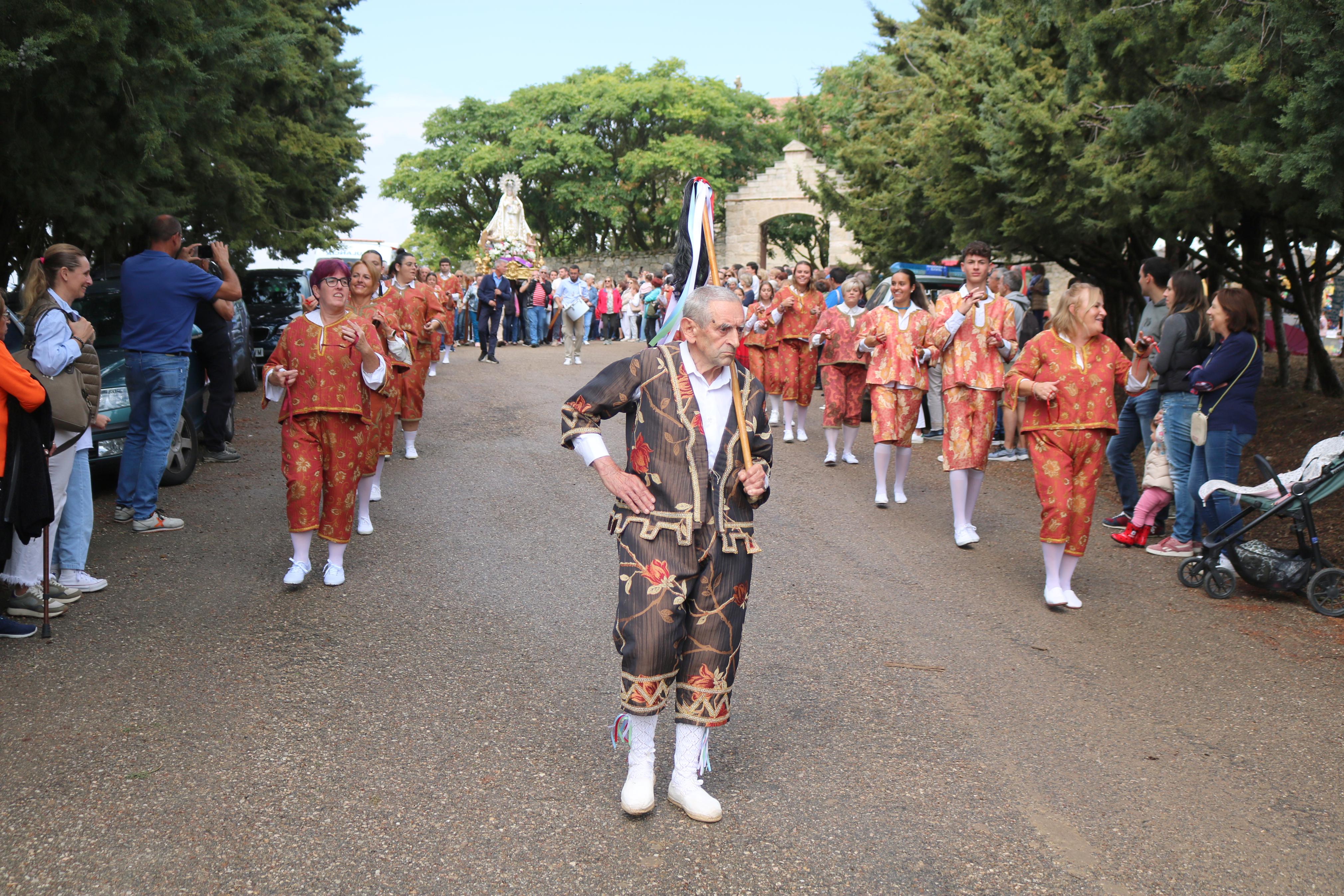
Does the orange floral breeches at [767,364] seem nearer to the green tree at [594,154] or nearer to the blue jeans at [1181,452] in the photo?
the blue jeans at [1181,452]

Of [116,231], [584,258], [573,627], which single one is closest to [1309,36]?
[573,627]

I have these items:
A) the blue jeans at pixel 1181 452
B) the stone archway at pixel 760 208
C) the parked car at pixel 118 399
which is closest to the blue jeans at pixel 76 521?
the parked car at pixel 118 399

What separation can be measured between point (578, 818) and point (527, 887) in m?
0.48

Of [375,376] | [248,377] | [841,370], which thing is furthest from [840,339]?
[248,377]

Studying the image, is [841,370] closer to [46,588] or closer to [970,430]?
[970,430]

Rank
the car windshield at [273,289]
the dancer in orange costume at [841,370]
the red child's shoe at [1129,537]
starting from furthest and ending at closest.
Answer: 1. the car windshield at [273,289]
2. the dancer in orange costume at [841,370]
3. the red child's shoe at [1129,537]

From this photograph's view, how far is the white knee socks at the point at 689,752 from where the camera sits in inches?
157

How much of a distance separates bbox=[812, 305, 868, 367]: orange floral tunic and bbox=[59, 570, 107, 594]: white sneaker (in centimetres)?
720

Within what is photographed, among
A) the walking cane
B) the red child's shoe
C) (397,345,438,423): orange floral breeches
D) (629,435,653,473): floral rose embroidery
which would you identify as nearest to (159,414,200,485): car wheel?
(397,345,438,423): orange floral breeches

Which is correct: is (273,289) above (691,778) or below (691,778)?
above

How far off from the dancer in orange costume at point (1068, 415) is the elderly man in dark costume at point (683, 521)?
3364 millimetres

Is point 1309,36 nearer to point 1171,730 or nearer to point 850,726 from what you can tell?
point 1171,730

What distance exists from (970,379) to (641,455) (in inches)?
195

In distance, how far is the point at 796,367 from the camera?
12.9m
